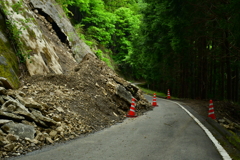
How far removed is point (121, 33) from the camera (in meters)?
42.5

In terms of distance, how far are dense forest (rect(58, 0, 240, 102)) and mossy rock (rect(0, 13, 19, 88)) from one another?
29.9 feet

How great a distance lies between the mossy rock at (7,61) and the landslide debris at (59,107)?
1.68ft

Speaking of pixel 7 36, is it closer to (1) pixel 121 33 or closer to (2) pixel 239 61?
(2) pixel 239 61

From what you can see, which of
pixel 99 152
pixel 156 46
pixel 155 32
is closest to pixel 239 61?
pixel 156 46

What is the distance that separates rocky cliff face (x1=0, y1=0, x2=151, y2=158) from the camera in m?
5.52

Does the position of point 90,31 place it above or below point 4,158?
above

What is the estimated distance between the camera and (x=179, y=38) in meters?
14.5

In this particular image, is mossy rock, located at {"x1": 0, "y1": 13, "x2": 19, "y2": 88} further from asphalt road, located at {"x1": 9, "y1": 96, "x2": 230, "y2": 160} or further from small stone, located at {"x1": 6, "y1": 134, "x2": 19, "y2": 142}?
asphalt road, located at {"x1": 9, "y1": 96, "x2": 230, "y2": 160}

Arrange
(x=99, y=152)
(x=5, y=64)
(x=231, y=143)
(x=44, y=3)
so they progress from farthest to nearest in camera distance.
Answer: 1. (x=44, y=3)
2. (x=5, y=64)
3. (x=231, y=143)
4. (x=99, y=152)

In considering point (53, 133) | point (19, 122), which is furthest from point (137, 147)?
point (19, 122)

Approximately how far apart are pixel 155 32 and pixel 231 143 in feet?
62.3

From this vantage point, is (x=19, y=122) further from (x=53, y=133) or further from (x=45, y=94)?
(x=45, y=94)

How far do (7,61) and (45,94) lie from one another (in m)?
2.15

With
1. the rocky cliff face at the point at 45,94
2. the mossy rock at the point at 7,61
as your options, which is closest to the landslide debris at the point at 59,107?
the rocky cliff face at the point at 45,94
